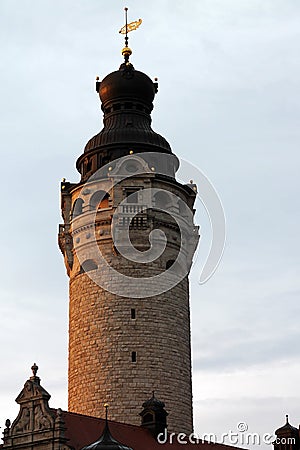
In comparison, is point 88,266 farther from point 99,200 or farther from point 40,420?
point 40,420

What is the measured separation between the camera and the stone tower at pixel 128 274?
53.5m

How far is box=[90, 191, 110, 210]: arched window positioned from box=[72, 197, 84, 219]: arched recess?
85 centimetres

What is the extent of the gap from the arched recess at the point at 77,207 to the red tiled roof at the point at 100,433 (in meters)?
14.3

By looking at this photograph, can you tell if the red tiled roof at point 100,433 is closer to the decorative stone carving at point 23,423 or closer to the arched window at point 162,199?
the decorative stone carving at point 23,423

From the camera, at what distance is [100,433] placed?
45.5 m

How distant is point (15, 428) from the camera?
151 ft

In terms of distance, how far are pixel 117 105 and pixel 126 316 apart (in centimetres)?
1364

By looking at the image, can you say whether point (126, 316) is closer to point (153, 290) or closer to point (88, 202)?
point (153, 290)

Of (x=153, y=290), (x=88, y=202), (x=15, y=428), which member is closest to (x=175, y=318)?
(x=153, y=290)

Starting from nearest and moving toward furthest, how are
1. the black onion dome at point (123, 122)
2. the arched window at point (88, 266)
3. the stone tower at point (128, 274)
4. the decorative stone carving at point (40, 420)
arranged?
the decorative stone carving at point (40, 420), the stone tower at point (128, 274), the arched window at point (88, 266), the black onion dome at point (123, 122)

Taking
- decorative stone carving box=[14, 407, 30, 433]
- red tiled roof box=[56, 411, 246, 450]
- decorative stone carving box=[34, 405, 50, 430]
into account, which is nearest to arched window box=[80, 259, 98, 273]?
red tiled roof box=[56, 411, 246, 450]

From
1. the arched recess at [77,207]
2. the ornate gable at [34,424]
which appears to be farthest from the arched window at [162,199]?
the ornate gable at [34,424]

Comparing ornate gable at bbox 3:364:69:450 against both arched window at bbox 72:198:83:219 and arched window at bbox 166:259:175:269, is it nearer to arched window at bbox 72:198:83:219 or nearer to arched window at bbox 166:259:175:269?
arched window at bbox 166:259:175:269

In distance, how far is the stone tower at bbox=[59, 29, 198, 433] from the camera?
53531 mm
